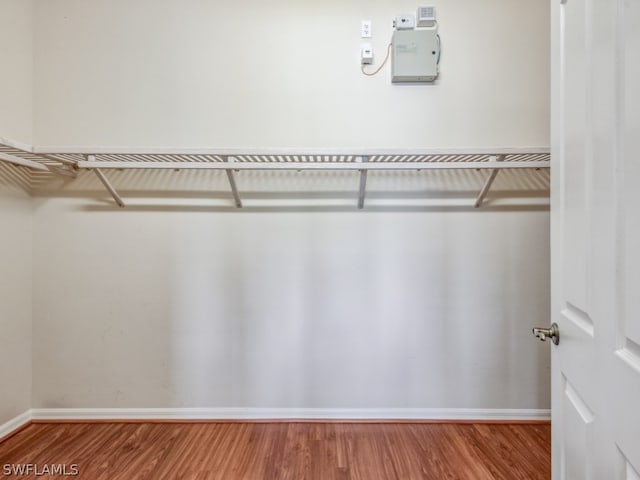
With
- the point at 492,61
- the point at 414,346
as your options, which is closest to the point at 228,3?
the point at 492,61

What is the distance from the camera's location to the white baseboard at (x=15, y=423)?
1661mm

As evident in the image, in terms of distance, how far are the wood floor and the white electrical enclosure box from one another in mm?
2067

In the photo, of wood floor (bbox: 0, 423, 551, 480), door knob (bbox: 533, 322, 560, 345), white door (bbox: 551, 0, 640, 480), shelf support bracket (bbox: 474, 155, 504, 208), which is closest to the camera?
Answer: white door (bbox: 551, 0, 640, 480)

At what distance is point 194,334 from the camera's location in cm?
184

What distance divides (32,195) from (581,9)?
2.64m

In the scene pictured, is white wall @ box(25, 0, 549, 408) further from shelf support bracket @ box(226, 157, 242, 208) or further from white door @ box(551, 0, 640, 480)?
white door @ box(551, 0, 640, 480)

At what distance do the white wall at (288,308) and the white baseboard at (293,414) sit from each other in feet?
0.14

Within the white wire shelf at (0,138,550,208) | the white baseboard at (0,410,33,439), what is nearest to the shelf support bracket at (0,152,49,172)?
the white wire shelf at (0,138,550,208)

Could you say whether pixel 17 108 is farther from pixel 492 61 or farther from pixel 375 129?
pixel 492 61

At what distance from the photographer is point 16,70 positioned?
171cm

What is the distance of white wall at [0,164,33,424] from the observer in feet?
5.50

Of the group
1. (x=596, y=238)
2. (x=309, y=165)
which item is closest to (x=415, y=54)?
(x=309, y=165)

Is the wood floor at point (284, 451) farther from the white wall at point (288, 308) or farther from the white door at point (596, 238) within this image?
the white door at point (596, 238)

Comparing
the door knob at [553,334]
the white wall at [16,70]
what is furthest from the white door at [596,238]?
the white wall at [16,70]
